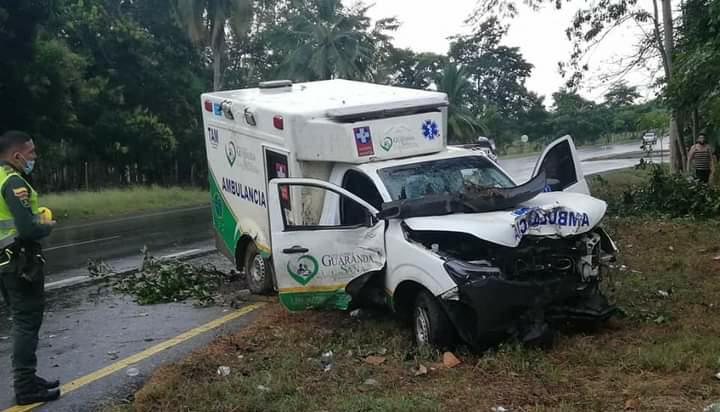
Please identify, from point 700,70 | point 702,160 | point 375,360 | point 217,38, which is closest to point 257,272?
point 375,360

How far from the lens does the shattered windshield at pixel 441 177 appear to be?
294 inches

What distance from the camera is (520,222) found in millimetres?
6062

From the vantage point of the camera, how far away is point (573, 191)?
309 inches

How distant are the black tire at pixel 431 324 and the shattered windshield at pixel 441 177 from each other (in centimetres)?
125

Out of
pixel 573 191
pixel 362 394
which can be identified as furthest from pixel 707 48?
pixel 362 394

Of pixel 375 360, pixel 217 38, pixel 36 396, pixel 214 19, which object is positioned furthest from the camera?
pixel 217 38

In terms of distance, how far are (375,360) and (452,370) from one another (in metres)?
0.70

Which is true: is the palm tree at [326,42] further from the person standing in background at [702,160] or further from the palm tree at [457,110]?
the person standing in background at [702,160]

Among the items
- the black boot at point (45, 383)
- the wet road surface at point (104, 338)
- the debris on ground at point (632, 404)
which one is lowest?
the wet road surface at point (104, 338)

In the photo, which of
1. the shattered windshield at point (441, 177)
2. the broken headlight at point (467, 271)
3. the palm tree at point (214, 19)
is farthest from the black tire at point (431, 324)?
the palm tree at point (214, 19)

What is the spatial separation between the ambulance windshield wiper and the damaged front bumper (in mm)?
836

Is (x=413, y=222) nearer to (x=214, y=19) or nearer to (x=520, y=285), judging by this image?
(x=520, y=285)

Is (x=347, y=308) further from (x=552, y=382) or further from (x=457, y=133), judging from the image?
(x=457, y=133)

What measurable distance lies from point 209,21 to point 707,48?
2499 centimetres
